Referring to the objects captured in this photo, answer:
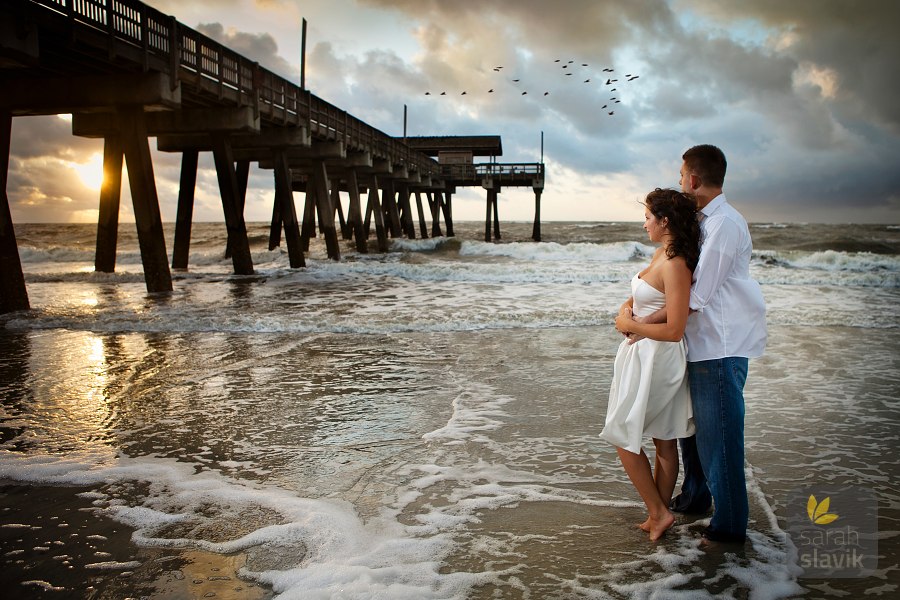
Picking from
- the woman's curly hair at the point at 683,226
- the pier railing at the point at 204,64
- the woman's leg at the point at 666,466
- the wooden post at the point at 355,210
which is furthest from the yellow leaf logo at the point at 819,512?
the wooden post at the point at 355,210

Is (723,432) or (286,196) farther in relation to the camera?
(286,196)

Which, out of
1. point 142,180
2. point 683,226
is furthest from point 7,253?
point 683,226

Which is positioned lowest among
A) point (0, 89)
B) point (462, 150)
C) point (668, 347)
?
point (668, 347)

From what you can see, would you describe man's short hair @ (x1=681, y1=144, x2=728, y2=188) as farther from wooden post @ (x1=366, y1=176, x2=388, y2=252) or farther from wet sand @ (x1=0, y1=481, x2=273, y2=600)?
wooden post @ (x1=366, y1=176, x2=388, y2=252)

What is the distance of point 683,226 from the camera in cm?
266

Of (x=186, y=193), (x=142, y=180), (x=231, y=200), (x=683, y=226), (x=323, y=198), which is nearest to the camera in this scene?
(x=683, y=226)

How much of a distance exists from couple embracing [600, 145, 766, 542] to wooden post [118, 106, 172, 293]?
1145cm

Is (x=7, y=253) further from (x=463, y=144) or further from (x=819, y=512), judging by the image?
(x=463, y=144)

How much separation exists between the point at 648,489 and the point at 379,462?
5.58 ft

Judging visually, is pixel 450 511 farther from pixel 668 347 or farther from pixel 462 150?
pixel 462 150

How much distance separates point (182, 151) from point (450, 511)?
17784 mm

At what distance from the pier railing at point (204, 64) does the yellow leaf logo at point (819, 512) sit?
10958 millimetres

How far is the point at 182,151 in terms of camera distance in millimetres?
18438

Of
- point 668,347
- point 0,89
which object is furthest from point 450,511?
point 0,89
